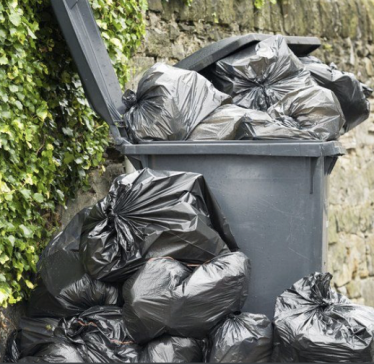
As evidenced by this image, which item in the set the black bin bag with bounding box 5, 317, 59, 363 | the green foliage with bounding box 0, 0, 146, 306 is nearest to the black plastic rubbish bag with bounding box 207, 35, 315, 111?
the green foliage with bounding box 0, 0, 146, 306

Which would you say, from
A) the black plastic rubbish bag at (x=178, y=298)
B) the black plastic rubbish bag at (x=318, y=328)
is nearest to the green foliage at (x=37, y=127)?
the black plastic rubbish bag at (x=178, y=298)

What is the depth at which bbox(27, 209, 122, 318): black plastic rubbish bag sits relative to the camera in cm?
374

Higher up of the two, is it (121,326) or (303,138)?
(303,138)

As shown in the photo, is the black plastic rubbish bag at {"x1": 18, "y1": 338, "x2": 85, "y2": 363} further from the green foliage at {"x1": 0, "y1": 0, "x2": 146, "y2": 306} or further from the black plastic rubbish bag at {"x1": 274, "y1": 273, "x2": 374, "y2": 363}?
the black plastic rubbish bag at {"x1": 274, "y1": 273, "x2": 374, "y2": 363}

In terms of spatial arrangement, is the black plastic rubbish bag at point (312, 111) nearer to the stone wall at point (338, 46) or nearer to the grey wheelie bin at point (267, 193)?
the grey wheelie bin at point (267, 193)

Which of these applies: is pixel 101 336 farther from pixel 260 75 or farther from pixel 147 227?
pixel 260 75

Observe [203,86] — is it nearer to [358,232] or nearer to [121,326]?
[121,326]

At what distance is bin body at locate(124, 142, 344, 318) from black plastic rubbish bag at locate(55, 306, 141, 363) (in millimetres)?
630

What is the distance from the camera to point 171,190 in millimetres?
3619

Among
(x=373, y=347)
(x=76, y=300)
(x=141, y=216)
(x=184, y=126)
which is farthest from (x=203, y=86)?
(x=373, y=347)

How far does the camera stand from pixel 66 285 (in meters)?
3.80

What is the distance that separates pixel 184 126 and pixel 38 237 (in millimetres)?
881

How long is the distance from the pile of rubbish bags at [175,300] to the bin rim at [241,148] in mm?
188

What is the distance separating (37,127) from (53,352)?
1036mm
